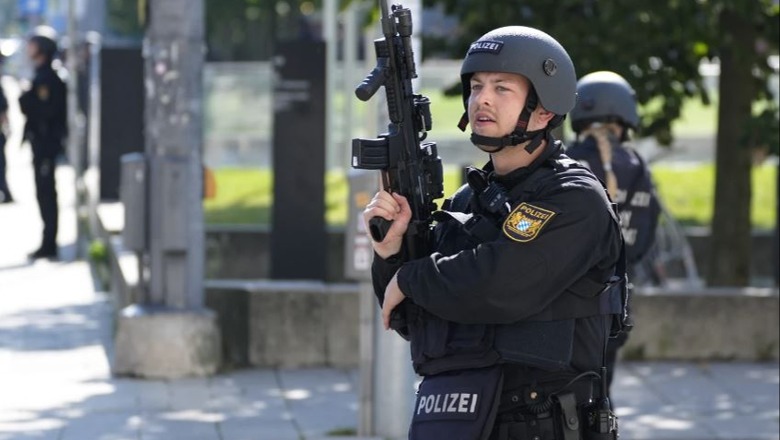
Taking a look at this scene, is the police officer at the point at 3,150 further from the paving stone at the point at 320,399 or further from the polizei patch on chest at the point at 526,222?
the polizei patch on chest at the point at 526,222

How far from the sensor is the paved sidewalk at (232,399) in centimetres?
776

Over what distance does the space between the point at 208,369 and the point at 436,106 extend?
32.6 feet

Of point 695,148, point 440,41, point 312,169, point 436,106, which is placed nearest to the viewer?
point 440,41

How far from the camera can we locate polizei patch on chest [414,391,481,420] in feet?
13.2

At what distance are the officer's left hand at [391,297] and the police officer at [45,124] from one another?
1005 cm

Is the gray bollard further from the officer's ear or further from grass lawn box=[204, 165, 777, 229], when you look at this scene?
grass lawn box=[204, 165, 777, 229]

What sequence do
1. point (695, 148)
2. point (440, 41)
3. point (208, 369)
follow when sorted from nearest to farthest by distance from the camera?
point (208, 369) → point (440, 41) → point (695, 148)

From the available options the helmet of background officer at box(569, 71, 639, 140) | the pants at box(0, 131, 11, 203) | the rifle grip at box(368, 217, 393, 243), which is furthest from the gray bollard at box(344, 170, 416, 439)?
the pants at box(0, 131, 11, 203)

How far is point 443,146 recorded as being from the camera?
20.4 metres

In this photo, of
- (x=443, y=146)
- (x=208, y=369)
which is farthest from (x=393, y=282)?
(x=443, y=146)

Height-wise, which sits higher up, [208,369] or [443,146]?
[443,146]

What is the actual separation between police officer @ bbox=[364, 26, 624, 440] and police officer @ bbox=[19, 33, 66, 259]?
10002mm

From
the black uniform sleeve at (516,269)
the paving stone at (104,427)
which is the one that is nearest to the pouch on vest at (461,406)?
the black uniform sleeve at (516,269)

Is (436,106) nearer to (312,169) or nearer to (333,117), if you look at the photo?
(333,117)
